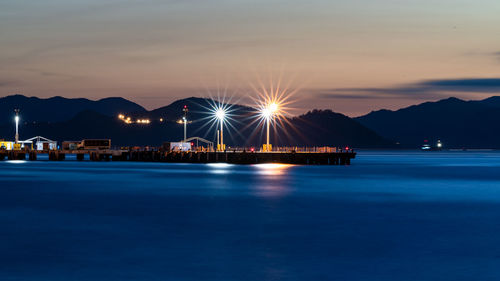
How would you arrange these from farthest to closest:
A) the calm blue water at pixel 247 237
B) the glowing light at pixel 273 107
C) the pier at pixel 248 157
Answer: the pier at pixel 248 157 < the glowing light at pixel 273 107 < the calm blue water at pixel 247 237

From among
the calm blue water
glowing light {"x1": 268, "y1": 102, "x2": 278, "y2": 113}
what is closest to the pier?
glowing light {"x1": 268, "y1": 102, "x2": 278, "y2": 113}

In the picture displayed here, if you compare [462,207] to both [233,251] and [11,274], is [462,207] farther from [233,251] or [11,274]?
[11,274]

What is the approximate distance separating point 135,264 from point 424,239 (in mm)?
11183

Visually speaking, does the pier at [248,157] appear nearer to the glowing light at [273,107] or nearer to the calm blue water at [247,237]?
the glowing light at [273,107]

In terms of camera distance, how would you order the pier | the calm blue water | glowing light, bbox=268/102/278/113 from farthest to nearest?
the pier, glowing light, bbox=268/102/278/113, the calm blue water

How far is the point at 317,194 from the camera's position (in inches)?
1982

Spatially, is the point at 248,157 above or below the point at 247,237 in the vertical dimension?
above

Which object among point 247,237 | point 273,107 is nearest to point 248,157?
point 273,107

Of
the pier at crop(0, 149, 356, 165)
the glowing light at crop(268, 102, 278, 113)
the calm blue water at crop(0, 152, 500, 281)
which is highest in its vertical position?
the glowing light at crop(268, 102, 278, 113)

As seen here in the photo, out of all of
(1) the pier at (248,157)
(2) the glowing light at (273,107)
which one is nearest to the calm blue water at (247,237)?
(2) the glowing light at (273,107)

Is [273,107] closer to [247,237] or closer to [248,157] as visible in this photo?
[248,157]

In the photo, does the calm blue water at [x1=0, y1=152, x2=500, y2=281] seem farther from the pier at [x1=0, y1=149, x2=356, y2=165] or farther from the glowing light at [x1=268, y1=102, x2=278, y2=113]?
the pier at [x1=0, y1=149, x2=356, y2=165]

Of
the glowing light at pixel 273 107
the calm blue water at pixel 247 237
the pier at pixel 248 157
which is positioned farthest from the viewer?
the pier at pixel 248 157

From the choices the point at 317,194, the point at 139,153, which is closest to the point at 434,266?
the point at 317,194
